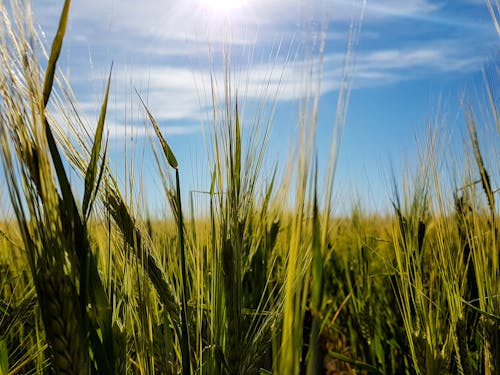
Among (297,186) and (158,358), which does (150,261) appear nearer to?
(158,358)

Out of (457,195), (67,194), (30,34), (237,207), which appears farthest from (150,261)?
(457,195)

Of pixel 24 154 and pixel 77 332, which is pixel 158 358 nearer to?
pixel 77 332

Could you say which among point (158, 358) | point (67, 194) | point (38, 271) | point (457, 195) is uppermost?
point (457, 195)

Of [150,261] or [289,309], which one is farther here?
[150,261]

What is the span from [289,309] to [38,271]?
332 millimetres

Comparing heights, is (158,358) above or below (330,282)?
below

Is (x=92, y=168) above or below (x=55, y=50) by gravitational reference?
below

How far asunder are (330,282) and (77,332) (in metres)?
2.75

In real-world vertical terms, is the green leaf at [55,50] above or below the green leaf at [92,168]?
above

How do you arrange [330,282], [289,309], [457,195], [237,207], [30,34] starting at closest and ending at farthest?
[289,309]
[30,34]
[237,207]
[457,195]
[330,282]

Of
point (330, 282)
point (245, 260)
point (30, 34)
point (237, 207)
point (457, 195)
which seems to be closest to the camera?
point (30, 34)

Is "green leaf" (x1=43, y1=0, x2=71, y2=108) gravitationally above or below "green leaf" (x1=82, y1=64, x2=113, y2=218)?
above

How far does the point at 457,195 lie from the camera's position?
2.02 meters

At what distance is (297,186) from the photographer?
770mm
